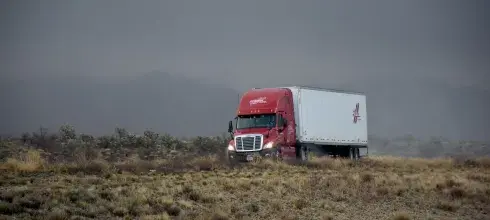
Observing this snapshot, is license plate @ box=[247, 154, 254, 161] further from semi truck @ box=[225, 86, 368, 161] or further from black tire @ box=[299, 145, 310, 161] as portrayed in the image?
black tire @ box=[299, 145, 310, 161]

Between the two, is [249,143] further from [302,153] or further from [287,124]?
[302,153]

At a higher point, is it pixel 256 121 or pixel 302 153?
pixel 256 121

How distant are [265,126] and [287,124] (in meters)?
1.33

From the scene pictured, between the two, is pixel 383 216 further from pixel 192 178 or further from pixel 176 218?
pixel 192 178

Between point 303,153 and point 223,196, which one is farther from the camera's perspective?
point 303,153

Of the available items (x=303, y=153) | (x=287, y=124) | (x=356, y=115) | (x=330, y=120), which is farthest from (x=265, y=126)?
(x=356, y=115)

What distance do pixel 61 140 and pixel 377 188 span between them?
3456cm

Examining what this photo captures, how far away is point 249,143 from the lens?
3609 centimetres

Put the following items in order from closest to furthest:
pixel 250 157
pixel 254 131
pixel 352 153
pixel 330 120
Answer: pixel 250 157 < pixel 254 131 < pixel 330 120 < pixel 352 153

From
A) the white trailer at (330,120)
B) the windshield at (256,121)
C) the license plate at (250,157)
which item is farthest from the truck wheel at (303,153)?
A: the license plate at (250,157)

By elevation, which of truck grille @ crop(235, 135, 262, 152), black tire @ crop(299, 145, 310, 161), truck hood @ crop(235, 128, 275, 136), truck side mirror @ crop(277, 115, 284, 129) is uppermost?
truck side mirror @ crop(277, 115, 284, 129)

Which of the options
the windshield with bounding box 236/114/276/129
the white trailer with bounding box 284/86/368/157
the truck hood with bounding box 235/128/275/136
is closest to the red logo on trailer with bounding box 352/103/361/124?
the white trailer with bounding box 284/86/368/157

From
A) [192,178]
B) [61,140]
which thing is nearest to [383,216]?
[192,178]

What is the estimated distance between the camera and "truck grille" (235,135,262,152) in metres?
35.8
